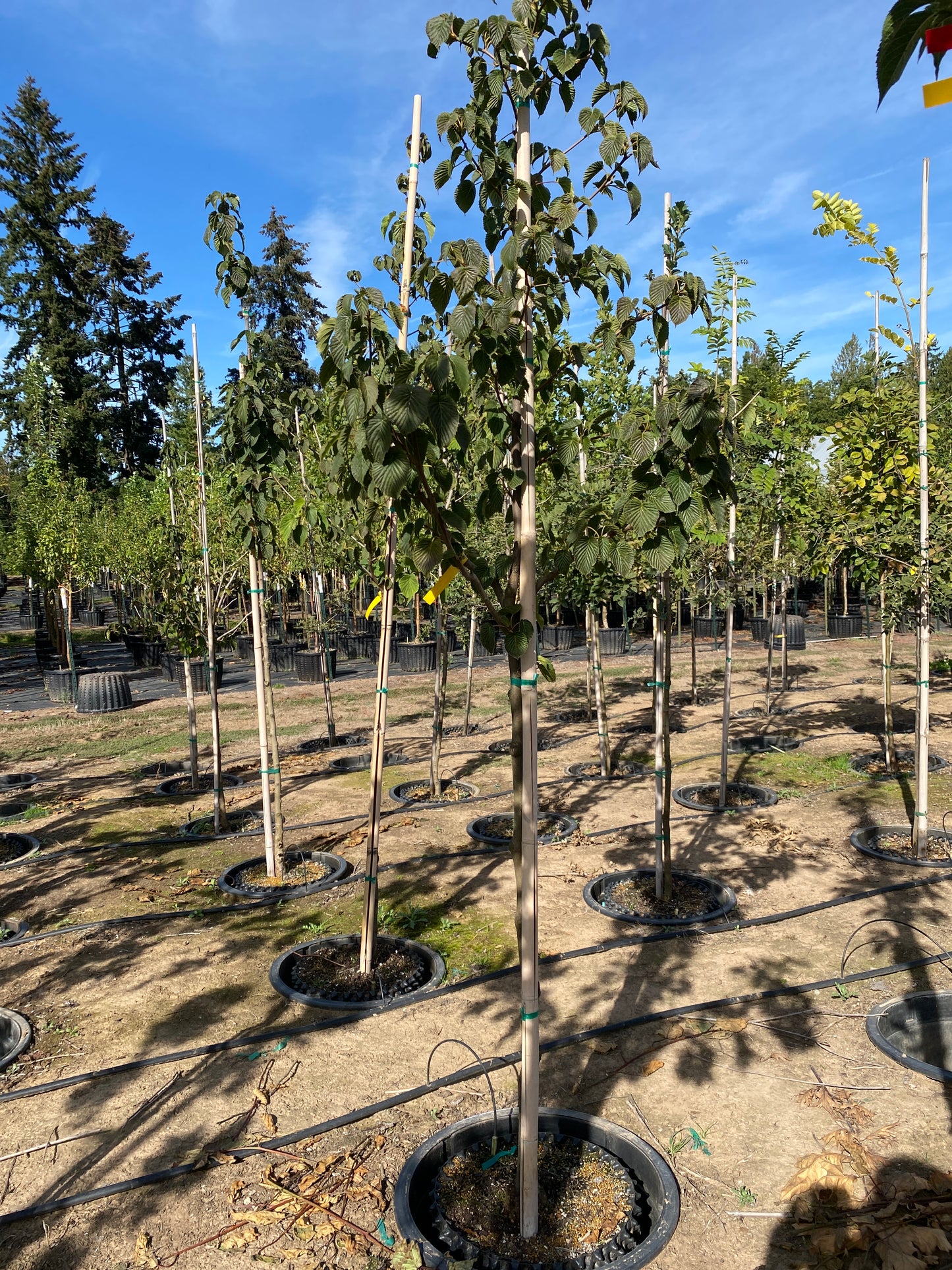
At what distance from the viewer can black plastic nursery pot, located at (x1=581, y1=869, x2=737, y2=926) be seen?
210 inches

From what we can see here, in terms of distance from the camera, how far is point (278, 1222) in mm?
2863

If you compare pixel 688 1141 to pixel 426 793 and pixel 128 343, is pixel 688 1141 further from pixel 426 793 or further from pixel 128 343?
pixel 128 343

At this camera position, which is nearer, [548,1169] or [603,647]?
[548,1169]

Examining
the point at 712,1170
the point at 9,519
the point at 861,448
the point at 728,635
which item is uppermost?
the point at 9,519

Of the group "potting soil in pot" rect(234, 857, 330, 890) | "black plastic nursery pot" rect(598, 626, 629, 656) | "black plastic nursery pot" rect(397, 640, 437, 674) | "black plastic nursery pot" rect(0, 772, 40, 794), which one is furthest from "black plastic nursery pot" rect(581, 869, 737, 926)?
"black plastic nursery pot" rect(598, 626, 629, 656)

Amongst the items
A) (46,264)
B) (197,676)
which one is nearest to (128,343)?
(46,264)

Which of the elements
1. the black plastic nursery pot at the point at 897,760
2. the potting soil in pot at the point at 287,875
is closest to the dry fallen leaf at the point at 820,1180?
the potting soil in pot at the point at 287,875

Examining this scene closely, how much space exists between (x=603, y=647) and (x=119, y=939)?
652 inches

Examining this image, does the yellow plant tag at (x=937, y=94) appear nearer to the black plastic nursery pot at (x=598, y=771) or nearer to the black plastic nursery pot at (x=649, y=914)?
the black plastic nursery pot at (x=649, y=914)

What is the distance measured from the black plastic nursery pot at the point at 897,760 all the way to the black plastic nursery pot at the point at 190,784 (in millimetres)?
7070

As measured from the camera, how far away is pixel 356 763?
1029cm

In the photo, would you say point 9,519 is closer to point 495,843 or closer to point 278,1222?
point 495,843

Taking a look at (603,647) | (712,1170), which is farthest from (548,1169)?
(603,647)

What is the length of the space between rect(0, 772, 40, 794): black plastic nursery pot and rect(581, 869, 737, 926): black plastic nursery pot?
23.4 ft
